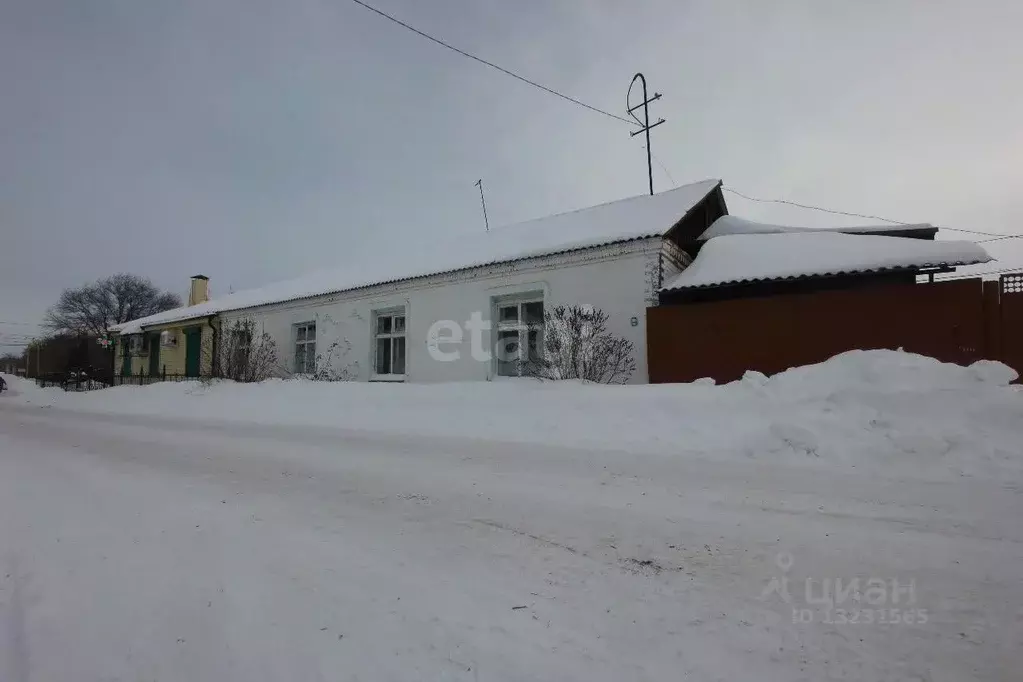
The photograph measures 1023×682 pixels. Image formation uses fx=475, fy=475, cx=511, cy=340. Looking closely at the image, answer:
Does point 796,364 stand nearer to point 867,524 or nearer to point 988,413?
point 988,413

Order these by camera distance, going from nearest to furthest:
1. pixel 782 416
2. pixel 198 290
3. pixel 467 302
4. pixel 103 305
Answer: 1. pixel 782 416
2. pixel 467 302
3. pixel 198 290
4. pixel 103 305

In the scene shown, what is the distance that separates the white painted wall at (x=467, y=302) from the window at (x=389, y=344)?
0.26 meters

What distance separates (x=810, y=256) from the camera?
8.93 metres

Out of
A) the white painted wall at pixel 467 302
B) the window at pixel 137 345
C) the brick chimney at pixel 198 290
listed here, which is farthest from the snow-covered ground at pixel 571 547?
the brick chimney at pixel 198 290

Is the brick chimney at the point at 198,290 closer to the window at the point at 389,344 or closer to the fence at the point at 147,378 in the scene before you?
the fence at the point at 147,378

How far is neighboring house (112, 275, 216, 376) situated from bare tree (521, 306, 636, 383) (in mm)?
16036

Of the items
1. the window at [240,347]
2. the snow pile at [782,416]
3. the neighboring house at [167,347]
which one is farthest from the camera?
the neighboring house at [167,347]

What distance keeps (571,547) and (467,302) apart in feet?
32.4

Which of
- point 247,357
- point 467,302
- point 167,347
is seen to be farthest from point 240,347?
point 167,347

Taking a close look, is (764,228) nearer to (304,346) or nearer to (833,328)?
(833,328)

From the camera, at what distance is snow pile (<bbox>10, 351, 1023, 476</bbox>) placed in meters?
4.49

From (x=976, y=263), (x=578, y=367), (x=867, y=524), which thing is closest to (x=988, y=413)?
(x=867, y=524)

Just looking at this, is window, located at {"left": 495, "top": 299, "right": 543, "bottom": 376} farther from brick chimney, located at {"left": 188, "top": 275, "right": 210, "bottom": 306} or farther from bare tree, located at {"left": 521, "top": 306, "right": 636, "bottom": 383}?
brick chimney, located at {"left": 188, "top": 275, "right": 210, "bottom": 306}

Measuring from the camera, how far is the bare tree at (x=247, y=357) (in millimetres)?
15359
